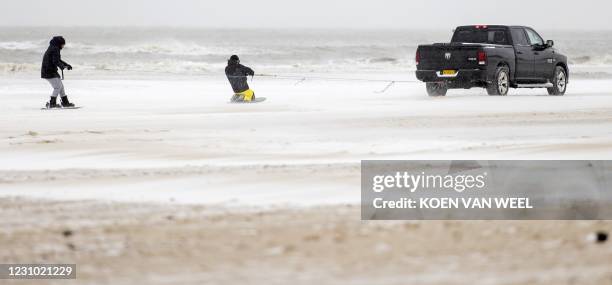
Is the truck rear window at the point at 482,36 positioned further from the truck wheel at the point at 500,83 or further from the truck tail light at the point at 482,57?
the truck tail light at the point at 482,57

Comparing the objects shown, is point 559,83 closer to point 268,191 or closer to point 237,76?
point 237,76

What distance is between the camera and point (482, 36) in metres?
24.0

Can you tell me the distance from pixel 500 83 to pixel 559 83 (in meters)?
2.14

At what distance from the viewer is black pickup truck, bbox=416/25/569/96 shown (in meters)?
23.0

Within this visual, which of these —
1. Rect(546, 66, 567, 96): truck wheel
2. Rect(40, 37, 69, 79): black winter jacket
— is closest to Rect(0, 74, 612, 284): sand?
Rect(40, 37, 69, 79): black winter jacket

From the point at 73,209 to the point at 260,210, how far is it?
4.42 ft

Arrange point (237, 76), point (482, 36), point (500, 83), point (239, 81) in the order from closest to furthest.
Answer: point (239, 81)
point (237, 76)
point (500, 83)
point (482, 36)

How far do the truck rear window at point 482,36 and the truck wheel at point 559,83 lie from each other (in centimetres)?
177

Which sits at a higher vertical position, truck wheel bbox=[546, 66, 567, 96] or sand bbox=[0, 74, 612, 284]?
sand bbox=[0, 74, 612, 284]

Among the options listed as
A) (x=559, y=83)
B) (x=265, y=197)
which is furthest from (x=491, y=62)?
(x=265, y=197)

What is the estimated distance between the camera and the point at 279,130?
1462 cm

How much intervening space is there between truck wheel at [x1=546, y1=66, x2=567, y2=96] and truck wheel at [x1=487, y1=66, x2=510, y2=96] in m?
1.55

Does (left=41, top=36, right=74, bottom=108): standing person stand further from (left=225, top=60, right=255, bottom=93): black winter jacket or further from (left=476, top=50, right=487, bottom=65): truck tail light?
(left=476, top=50, right=487, bottom=65): truck tail light

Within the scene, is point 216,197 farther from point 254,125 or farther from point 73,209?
point 254,125
